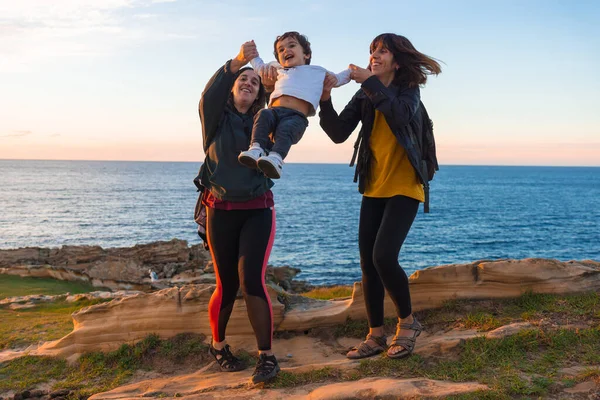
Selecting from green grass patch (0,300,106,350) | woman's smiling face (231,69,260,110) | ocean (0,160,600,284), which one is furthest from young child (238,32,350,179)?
ocean (0,160,600,284)

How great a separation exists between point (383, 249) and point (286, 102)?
1.63 m

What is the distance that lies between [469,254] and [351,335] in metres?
32.0

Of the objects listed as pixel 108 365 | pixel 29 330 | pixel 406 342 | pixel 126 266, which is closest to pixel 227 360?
pixel 108 365

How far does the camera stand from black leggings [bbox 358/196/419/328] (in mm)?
4477

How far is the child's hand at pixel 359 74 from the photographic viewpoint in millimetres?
4503

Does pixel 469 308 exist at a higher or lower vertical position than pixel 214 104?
lower

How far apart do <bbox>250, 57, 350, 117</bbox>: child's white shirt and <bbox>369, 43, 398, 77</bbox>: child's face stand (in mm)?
260

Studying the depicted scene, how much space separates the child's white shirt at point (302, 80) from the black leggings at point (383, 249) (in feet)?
3.75

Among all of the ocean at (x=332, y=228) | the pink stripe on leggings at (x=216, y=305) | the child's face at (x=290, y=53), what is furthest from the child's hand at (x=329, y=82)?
the ocean at (x=332, y=228)

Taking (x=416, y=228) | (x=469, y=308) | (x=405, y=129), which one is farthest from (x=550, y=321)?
(x=416, y=228)

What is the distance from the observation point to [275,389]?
168 inches

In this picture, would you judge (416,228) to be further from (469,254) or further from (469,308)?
(469,308)

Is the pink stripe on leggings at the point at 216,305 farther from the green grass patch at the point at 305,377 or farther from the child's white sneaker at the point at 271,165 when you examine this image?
the child's white sneaker at the point at 271,165

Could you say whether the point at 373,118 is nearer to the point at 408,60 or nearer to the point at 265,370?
the point at 408,60
